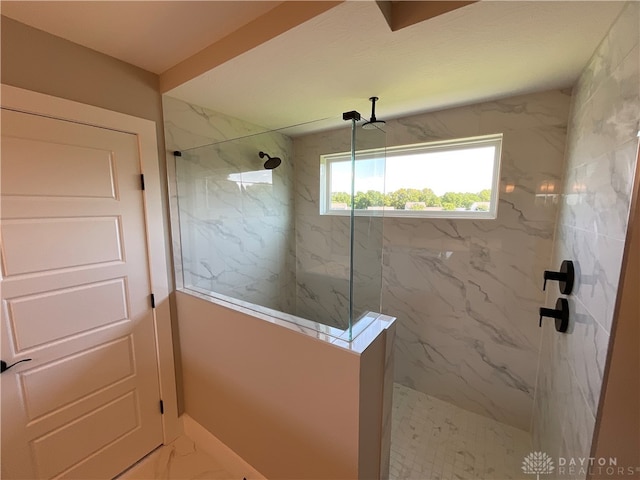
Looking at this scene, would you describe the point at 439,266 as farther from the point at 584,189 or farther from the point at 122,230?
the point at 122,230

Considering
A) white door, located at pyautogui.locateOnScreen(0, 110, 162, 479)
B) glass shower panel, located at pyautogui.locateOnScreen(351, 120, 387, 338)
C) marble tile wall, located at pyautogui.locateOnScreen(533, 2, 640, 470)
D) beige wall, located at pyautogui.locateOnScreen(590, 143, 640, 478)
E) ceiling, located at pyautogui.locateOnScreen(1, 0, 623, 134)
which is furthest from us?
glass shower panel, located at pyautogui.locateOnScreen(351, 120, 387, 338)

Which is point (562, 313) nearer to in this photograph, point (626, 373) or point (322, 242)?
point (626, 373)

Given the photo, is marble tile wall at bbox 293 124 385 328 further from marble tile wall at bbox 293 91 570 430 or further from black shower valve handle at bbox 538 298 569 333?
black shower valve handle at bbox 538 298 569 333

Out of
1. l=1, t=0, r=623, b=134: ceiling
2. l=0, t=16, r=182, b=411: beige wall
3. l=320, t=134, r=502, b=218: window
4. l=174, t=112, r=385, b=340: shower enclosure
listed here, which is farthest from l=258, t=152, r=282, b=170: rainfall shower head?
l=0, t=16, r=182, b=411: beige wall

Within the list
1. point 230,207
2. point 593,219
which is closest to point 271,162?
point 230,207

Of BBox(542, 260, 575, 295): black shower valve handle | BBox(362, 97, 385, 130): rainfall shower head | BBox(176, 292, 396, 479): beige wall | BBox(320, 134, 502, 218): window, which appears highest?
BBox(362, 97, 385, 130): rainfall shower head

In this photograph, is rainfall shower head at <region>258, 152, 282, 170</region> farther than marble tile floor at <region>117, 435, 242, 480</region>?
Yes

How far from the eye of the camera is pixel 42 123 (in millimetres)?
1248

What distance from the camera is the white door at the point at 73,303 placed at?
122cm

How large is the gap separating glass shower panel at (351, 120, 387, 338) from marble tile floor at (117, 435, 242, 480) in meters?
1.37

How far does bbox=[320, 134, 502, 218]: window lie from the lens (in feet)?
6.26

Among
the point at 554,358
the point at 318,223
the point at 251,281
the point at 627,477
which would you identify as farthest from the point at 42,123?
the point at 554,358

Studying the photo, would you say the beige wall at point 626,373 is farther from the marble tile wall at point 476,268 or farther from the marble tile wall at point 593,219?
the marble tile wall at point 476,268

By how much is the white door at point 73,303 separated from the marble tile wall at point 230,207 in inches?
13.1
